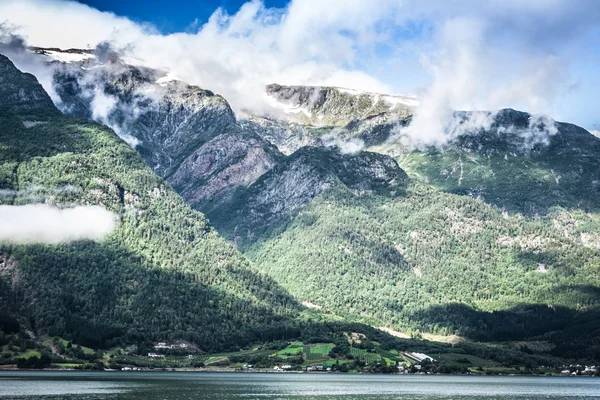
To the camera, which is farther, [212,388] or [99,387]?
[212,388]

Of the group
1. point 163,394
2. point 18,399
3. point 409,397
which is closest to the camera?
point 18,399

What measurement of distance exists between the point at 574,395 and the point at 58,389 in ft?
377

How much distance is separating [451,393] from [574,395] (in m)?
27.9

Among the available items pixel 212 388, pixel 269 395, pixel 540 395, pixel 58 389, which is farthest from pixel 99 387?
pixel 540 395

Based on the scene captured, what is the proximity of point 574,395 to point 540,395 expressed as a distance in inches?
297

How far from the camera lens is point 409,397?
179375 mm

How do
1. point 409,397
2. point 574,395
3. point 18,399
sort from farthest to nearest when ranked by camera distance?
point 574,395, point 409,397, point 18,399

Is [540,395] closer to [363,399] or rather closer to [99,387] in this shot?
[363,399]

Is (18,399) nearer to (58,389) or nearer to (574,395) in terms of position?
(58,389)

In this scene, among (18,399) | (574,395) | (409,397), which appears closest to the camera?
(18,399)

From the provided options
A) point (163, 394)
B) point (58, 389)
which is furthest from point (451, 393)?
point (58, 389)

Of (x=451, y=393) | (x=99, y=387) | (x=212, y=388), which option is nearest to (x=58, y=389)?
(x=99, y=387)

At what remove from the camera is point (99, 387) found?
18238 cm

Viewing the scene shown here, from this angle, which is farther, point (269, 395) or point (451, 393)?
point (451, 393)
